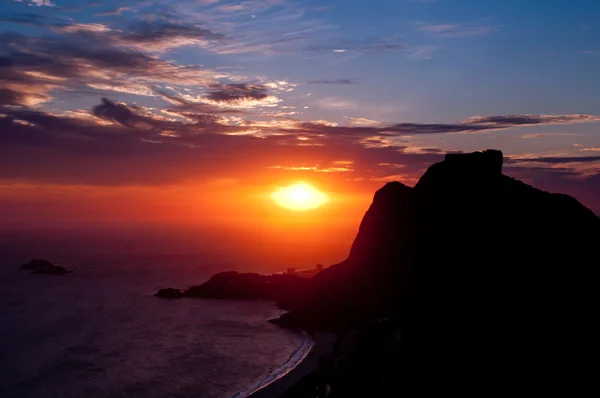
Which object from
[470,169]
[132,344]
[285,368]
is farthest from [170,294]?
[470,169]

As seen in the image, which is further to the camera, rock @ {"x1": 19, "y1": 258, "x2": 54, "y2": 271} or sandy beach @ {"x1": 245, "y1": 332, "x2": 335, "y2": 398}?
rock @ {"x1": 19, "y1": 258, "x2": 54, "y2": 271}

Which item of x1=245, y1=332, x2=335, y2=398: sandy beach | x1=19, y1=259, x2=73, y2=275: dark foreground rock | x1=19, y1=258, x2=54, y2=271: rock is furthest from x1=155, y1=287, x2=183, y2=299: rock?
x1=19, y1=258, x2=54, y2=271: rock

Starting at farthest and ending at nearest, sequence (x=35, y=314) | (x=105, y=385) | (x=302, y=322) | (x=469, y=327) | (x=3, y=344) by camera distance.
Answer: (x=35, y=314), (x=302, y=322), (x=3, y=344), (x=105, y=385), (x=469, y=327)

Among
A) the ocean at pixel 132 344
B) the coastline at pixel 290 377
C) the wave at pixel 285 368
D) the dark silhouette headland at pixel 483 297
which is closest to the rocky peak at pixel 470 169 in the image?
the dark silhouette headland at pixel 483 297

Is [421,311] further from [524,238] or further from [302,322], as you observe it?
[302,322]

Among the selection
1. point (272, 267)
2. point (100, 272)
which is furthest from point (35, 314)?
point (272, 267)

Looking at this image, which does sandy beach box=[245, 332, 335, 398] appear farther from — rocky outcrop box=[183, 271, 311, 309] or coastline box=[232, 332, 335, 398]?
rocky outcrop box=[183, 271, 311, 309]

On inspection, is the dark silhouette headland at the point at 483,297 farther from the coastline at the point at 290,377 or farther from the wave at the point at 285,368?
the wave at the point at 285,368
